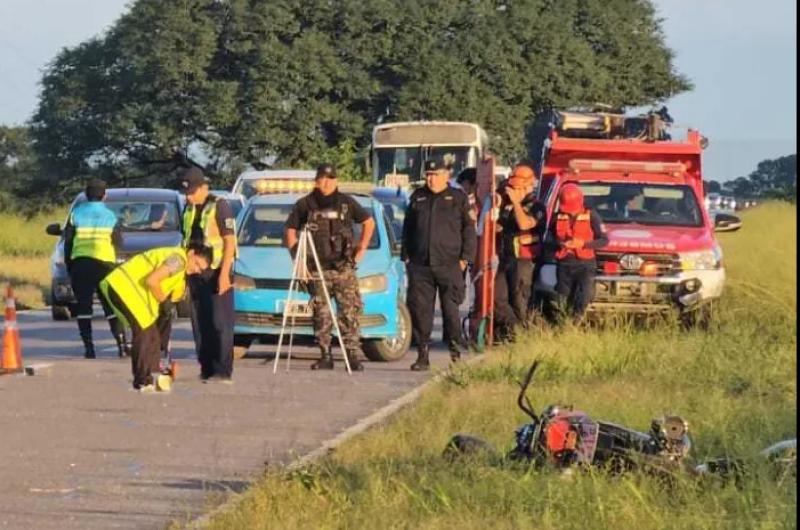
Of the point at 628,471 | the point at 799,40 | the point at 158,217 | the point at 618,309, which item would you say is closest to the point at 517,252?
the point at 618,309

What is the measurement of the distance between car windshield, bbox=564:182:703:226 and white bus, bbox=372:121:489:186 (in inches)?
687

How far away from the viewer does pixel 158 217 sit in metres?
23.5

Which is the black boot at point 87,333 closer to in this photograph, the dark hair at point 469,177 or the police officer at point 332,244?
the police officer at point 332,244

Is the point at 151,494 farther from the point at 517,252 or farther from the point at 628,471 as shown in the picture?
the point at 517,252

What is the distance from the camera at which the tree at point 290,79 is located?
58281 millimetres

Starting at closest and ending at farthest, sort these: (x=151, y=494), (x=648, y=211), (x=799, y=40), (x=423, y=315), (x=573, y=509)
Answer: (x=799, y=40) < (x=573, y=509) < (x=151, y=494) < (x=423, y=315) < (x=648, y=211)

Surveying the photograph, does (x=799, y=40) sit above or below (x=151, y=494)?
above

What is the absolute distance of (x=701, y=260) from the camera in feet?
59.3

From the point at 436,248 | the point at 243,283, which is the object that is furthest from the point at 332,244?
the point at 243,283

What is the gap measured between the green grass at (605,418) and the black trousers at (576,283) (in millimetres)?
480

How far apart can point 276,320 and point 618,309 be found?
3618 mm

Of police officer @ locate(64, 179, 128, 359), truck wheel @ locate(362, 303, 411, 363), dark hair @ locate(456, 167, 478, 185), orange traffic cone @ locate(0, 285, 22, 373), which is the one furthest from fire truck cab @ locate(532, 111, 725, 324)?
orange traffic cone @ locate(0, 285, 22, 373)

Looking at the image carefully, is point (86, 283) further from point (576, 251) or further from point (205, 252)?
point (576, 251)

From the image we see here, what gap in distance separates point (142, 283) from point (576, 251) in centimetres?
503
